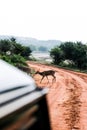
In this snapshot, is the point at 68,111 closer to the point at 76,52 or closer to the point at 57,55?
the point at 76,52

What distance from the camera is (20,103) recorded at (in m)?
1.48

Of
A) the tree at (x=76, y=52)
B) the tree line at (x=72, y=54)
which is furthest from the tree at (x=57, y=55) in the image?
the tree at (x=76, y=52)

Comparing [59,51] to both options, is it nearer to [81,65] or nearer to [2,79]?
[81,65]

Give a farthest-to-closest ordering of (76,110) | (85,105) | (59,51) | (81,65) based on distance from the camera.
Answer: (59,51) → (81,65) → (85,105) → (76,110)

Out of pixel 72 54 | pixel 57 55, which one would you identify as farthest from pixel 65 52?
pixel 72 54

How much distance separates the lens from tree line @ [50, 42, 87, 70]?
5552cm

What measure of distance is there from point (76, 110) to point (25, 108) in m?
11.2

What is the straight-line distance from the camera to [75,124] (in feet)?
33.5

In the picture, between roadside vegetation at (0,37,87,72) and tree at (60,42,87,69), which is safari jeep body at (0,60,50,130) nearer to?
roadside vegetation at (0,37,87,72)

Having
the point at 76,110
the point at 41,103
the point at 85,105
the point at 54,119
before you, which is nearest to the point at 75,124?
the point at 54,119

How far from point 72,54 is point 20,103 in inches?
2231

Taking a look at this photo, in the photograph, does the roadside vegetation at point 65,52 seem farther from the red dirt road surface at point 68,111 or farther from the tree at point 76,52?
the red dirt road surface at point 68,111

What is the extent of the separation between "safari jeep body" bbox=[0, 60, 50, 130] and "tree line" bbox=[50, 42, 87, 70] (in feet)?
173

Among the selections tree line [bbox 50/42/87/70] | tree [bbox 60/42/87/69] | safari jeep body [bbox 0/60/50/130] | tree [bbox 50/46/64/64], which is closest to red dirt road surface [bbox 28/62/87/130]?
safari jeep body [bbox 0/60/50/130]
